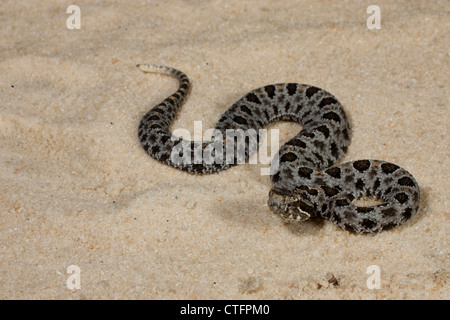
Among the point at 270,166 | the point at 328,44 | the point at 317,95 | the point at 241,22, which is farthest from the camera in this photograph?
the point at 241,22

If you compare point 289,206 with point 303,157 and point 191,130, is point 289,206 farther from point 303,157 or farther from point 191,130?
point 191,130

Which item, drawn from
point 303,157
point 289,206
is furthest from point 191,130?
point 289,206

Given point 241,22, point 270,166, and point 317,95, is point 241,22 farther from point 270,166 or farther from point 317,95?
point 270,166

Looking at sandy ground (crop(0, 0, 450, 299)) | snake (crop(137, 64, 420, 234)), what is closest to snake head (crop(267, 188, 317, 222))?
snake (crop(137, 64, 420, 234))

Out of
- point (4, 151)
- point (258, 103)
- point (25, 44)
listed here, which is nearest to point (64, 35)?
point (25, 44)

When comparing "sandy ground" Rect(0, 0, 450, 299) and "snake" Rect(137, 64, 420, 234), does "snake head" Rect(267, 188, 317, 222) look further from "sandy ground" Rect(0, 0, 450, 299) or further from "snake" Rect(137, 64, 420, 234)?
"sandy ground" Rect(0, 0, 450, 299)

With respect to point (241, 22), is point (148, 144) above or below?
below
